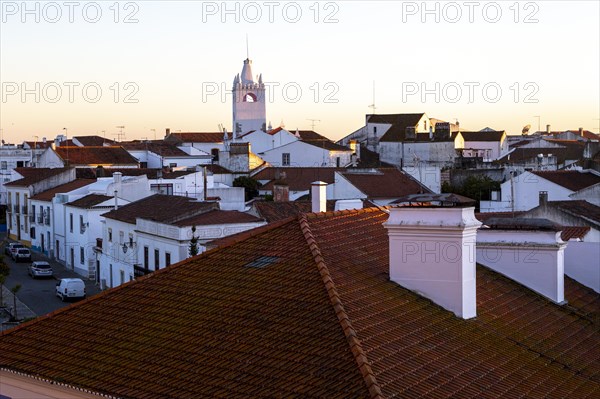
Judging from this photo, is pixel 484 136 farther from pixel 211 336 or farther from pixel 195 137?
pixel 211 336

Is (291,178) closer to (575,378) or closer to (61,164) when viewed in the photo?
(61,164)

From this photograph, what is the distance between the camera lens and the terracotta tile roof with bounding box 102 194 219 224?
34344 mm

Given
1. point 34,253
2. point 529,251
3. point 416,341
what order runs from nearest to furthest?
point 416,341
point 529,251
point 34,253

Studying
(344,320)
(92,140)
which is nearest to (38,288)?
(344,320)

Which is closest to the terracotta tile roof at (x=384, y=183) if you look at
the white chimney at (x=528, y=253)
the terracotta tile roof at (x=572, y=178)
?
the terracotta tile roof at (x=572, y=178)

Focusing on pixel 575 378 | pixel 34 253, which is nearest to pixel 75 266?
pixel 34 253

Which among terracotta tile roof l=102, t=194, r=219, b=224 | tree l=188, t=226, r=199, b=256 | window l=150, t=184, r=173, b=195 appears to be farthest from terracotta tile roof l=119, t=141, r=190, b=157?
tree l=188, t=226, r=199, b=256

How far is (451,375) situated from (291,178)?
50.8 m

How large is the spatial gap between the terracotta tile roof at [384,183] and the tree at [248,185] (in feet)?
29.2

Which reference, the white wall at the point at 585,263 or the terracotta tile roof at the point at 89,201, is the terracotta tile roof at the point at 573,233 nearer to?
the white wall at the point at 585,263

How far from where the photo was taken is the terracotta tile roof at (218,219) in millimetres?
32281

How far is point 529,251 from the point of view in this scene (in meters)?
16.3

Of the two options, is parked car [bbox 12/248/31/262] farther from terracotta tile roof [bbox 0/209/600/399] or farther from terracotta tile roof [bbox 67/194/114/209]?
terracotta tile roof [bbox 0/209/600/399]

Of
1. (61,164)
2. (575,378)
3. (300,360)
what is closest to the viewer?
(300,360)
